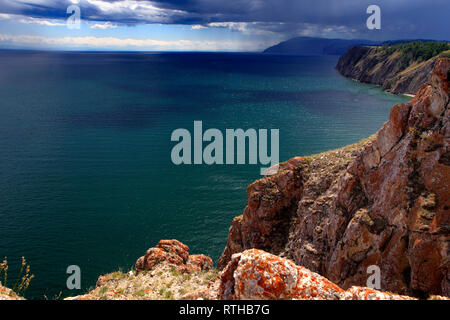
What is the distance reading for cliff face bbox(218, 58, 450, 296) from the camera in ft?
42.0

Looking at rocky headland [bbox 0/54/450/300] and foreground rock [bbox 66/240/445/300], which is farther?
rocky headland [bbox 0/54/450/300]

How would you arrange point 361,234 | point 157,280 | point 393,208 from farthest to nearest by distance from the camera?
point 157,280, point 361,234, point 393,208

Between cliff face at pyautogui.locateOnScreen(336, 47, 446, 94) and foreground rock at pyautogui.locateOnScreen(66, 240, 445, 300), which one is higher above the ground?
cliff face at pyautogui.locateOnScreen(336, 47, 446, 94)

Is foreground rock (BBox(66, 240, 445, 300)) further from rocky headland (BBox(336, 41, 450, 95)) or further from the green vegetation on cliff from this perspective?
the green vegetation on cliff

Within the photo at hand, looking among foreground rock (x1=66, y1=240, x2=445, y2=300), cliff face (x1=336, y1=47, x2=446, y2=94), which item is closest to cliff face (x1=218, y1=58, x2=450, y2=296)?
foreground rock (x1=66, y1=240, x2=445, y2=300)

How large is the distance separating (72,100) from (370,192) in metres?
121

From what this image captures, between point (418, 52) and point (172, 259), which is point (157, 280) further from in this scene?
point (418, 52)

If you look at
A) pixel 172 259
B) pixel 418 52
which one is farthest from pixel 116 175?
pixel 418 52

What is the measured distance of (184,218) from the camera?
137ft

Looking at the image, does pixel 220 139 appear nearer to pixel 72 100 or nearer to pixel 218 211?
pixel 218 211

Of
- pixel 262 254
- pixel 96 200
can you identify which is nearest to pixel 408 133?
pixel 262 254

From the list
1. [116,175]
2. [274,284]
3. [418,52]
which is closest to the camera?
[274,284]

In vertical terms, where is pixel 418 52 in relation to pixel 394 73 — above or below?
above

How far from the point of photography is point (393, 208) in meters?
14.7
